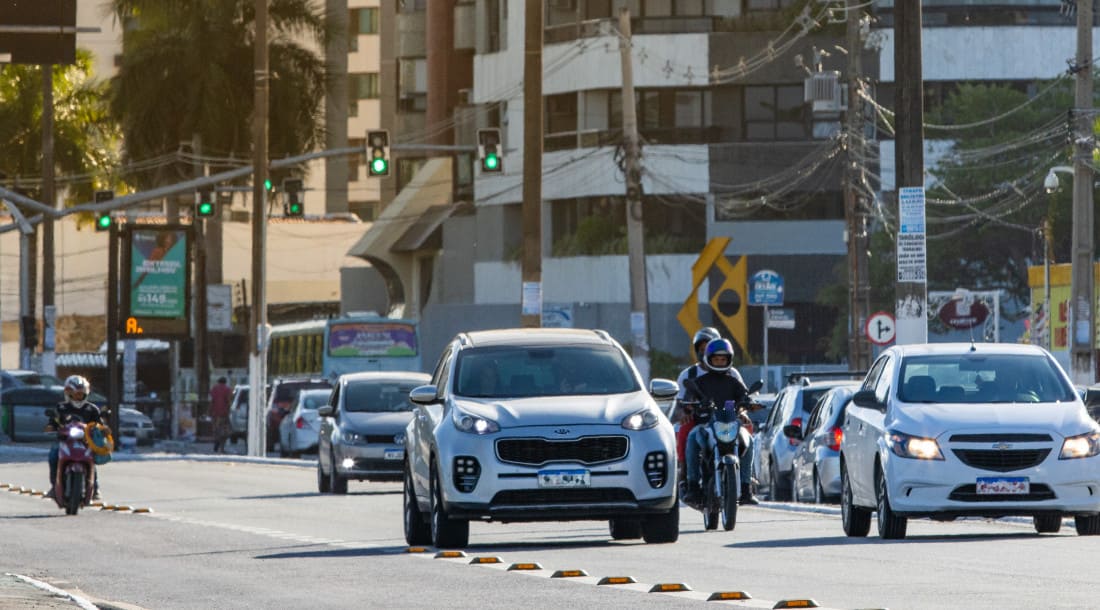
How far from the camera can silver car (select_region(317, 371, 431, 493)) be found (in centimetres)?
3319

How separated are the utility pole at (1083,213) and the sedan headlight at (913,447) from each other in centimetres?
2649

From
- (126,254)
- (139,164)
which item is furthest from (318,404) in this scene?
(139,164)

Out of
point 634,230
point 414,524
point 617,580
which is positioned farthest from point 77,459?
point 634,230

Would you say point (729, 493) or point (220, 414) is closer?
point (729, 493)

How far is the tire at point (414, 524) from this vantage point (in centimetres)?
2052

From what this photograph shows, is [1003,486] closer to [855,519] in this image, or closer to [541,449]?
[855,519]

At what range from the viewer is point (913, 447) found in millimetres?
19891

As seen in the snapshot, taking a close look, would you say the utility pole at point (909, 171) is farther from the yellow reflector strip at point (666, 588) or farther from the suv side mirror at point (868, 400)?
the yellow reflector strip at point (666, 588)

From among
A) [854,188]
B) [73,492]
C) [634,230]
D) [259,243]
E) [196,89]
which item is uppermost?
[196,89]

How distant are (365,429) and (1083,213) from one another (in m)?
18.7

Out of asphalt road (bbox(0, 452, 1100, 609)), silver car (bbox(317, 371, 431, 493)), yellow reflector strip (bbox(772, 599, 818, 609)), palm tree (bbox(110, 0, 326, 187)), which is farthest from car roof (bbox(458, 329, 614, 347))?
palm tree (bbox(110, 0, 326, 187))

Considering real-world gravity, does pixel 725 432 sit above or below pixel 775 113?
below

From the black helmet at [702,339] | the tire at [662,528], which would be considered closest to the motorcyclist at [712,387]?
the black helmet at [702,339]

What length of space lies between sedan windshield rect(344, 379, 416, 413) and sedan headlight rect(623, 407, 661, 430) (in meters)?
14.9
